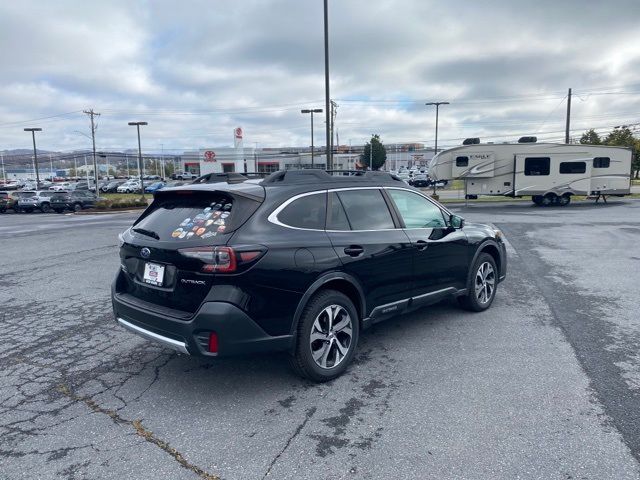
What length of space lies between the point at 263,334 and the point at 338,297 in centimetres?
75

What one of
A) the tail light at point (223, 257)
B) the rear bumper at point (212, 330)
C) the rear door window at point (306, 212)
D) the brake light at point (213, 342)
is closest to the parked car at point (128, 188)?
the rear door window at point (306, 212)

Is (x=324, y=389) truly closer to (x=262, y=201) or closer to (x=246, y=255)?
(x=246, y=255)

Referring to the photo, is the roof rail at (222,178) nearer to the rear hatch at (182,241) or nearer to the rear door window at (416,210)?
the rear hatch at (182,241)

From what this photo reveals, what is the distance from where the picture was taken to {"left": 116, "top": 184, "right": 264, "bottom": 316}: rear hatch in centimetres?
345

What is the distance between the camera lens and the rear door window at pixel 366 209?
14.1 ft

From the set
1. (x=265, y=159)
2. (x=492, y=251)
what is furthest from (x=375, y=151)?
(x=492, y=251)

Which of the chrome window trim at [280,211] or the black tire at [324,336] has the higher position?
the chrome window trim at [280,211]

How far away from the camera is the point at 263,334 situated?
3465mm

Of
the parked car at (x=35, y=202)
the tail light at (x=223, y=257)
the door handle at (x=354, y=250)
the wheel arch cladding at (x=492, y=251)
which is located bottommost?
the parked car at (x=35, y=202)

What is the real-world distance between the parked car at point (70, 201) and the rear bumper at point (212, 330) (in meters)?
32.5

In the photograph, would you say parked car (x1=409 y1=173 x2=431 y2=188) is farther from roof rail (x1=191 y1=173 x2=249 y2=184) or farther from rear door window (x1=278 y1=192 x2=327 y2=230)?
rear door window (x1=278 y1=192 x2=327 y2=230)

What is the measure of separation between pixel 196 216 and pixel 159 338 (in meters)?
0.99

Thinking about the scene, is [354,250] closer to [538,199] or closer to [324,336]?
[324,336]

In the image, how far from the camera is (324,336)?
3867 millimetres
